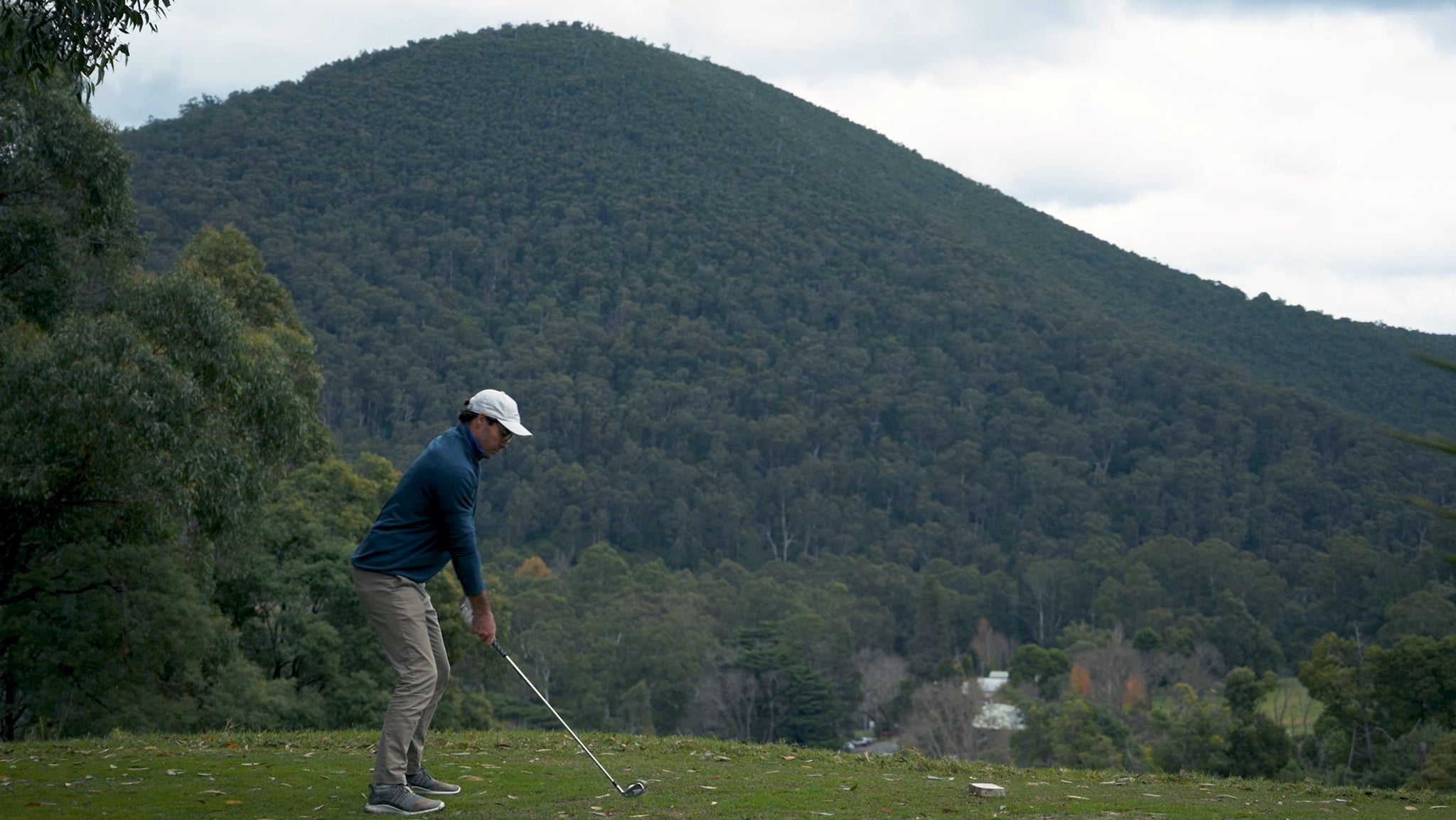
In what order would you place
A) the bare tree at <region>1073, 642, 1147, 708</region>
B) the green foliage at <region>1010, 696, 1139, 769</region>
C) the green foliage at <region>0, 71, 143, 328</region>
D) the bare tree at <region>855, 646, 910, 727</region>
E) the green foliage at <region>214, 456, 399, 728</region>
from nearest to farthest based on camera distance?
1. the green foliage at <region>0, 71, 143, 328</region>
2. the green foliage at <region>214, 456, 399, 728</region>
3. the green foliage at <region>1010, 696, 1139, 769</region>
4. the bare tree at <region>1073, 642, 1147, 708</region>
5. the bare tree at <region>855, 646, 910, 727</region>

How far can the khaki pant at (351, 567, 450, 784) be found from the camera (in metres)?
6.81

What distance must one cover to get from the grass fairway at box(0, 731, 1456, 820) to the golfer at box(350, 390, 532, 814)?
1.24 ft

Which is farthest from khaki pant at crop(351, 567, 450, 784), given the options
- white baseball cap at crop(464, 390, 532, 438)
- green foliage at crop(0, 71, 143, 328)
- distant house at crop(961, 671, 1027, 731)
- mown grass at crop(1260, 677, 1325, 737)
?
distant house at crop(961, 671, 1027, 731)

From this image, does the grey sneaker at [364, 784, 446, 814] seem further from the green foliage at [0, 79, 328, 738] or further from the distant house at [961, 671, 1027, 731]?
the distant house at [961, 671, 1027, 731]

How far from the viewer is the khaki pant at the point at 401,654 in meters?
6.81

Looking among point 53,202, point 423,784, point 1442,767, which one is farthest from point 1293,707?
point 423,784

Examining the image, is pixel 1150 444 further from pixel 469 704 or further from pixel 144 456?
pixel 144 456

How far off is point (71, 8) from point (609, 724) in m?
46.2

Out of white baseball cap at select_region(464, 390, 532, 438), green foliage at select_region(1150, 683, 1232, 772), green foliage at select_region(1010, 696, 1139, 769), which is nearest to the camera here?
white baseball cap at select_region(464, 390, 532, 438)

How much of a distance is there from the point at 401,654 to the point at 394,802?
721 mm

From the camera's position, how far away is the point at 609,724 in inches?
2111

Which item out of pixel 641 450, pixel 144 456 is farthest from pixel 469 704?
pixel 641 450

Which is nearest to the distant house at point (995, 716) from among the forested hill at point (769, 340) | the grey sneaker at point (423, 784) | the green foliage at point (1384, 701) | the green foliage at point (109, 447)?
the green foliage at point (1384, 701)

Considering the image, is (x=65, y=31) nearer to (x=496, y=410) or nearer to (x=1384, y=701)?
(x=496, y=410)
